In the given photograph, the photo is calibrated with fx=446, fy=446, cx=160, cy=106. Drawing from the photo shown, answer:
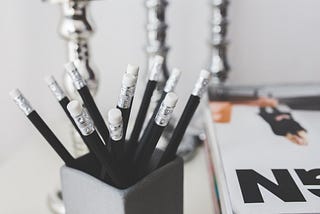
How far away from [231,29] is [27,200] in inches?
14.6

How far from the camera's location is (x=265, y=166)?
1.33 ft

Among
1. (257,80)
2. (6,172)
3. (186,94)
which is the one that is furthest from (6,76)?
(257,80)

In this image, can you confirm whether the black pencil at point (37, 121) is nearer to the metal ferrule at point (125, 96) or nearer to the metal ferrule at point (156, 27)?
the metal ferrule at point (125, 96)

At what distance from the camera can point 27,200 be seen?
0.50 metres

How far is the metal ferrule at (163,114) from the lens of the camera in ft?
1.03

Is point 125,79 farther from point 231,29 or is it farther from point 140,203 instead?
point 231,29

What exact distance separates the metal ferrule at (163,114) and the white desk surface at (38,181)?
171mm

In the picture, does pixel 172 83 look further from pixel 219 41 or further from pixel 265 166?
pixel 219 41

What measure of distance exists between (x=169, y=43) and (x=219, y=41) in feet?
0.40

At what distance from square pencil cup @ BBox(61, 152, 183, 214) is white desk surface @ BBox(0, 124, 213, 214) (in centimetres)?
11

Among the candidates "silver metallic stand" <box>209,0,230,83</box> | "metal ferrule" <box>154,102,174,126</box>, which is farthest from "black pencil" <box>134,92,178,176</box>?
"silver metallic stand" <box>209,0,230,83</box>

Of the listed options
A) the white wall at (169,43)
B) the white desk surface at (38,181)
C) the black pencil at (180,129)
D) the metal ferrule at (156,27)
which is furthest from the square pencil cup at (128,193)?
the white wall at (169,43)

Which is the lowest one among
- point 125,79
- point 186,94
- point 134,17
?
point 186,94

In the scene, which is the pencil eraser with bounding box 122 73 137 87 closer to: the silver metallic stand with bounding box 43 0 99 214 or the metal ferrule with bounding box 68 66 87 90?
the metal ferrule with bounding box 68 66 87 90
